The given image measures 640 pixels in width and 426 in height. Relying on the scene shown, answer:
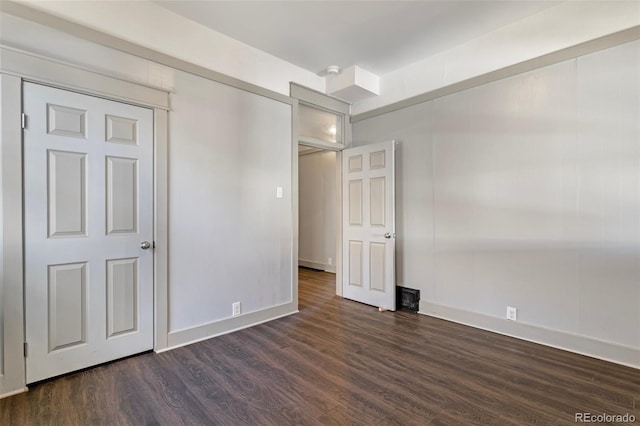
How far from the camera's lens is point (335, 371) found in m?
2.36

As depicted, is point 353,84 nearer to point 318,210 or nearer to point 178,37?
point 178,37

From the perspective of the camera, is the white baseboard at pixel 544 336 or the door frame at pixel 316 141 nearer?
the white baseboard at pixel 544 336

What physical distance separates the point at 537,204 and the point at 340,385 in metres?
2.36

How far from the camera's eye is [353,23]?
9.64ft

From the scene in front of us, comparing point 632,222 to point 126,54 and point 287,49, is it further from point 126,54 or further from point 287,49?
point 126,54

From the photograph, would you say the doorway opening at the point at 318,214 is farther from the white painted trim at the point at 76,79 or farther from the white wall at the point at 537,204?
the white painted trim at the point at 76,79

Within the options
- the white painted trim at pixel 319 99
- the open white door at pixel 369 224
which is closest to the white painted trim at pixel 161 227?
the white painted trim at pixel 319 99

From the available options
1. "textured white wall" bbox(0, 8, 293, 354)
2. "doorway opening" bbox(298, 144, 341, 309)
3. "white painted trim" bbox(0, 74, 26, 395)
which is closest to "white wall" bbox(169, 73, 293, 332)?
"textured white wall" bbox(0, 8, 293, 354)

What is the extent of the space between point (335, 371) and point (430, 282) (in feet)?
5.90

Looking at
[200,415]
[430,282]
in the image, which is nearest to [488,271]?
[430,282]

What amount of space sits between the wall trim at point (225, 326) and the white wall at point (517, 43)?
2909 millimetres

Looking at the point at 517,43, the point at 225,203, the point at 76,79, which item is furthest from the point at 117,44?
the point at 517,43

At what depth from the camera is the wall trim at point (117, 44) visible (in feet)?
6.90

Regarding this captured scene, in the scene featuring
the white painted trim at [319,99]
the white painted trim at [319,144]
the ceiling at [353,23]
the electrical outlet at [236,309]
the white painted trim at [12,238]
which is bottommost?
the electrical outlet at [236,309]
